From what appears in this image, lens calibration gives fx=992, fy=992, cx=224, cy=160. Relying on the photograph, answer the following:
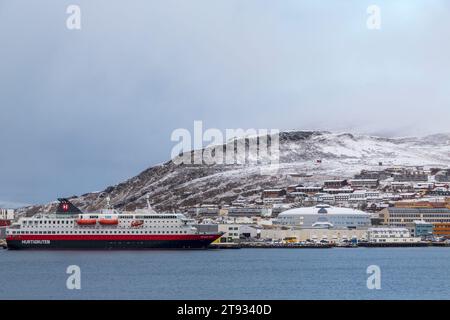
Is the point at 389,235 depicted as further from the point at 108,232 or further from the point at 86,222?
the point at 86,222

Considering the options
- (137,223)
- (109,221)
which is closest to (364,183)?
(137,223)

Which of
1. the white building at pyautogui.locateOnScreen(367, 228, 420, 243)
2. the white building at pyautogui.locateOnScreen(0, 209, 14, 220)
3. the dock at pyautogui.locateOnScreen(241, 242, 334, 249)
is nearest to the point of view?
the dock at pyautogui.locateOnScreen(241, 242, 334, 249)

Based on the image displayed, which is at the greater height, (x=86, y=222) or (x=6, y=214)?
(x=6, y=214)

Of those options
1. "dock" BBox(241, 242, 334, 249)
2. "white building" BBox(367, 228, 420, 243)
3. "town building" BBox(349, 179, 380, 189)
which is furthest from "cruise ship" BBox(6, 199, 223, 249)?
"town building" BBox(349, 179, 380, 189)

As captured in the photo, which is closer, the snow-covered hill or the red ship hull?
the red ship hull

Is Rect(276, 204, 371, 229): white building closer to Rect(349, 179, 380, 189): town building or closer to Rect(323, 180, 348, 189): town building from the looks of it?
Rect(323, 180, 348, 189): town building

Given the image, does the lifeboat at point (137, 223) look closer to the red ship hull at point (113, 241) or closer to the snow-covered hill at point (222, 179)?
the red ship hull at point (113, 241)
